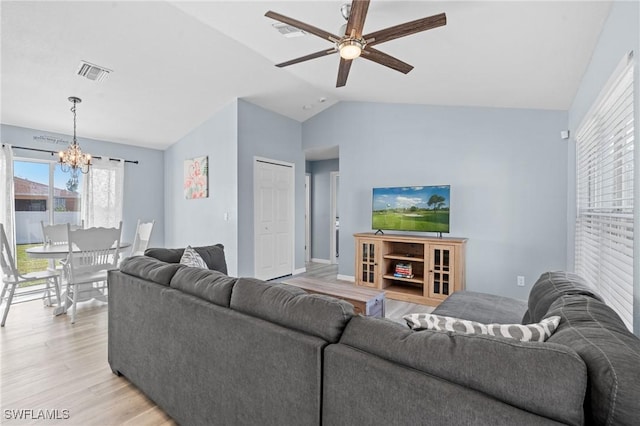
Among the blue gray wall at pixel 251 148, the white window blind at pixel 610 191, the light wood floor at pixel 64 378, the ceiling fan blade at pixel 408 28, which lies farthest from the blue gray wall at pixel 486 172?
the light wood floor at pixel 64 378

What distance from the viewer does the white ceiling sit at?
231 centimetres

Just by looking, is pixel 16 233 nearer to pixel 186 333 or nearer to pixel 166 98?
pixel 166 98

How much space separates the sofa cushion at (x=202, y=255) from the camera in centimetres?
255

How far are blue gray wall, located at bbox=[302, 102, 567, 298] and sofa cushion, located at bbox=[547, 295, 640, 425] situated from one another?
3239 millimetres

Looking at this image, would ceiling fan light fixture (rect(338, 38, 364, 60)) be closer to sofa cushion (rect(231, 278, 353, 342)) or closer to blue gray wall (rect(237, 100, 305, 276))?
sofa cushion (rect(231, 278, 353, 342))

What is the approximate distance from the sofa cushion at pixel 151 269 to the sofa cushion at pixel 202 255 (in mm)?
367

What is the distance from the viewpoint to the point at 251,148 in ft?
15.9

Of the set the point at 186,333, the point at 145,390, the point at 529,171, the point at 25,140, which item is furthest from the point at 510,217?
the point at 25,140

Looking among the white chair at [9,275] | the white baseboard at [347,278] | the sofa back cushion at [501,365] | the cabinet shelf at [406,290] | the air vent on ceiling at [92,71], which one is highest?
the air vent on ceiling at [92,71]

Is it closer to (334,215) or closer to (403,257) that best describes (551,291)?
(403,257)

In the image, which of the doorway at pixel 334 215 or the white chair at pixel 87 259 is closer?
the white chair at pixel 87 259

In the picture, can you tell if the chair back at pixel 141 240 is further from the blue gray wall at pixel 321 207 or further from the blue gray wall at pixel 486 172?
the blue gray wall at pixel 321 207

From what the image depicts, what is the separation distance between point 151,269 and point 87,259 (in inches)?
84.6

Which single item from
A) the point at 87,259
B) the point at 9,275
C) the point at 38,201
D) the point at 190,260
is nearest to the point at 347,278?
the point at 190,260
